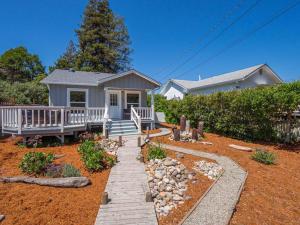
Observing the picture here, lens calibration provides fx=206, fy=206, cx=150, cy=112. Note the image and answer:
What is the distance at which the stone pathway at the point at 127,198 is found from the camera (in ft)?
14.6

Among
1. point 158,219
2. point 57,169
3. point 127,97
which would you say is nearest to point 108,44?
point 127,97

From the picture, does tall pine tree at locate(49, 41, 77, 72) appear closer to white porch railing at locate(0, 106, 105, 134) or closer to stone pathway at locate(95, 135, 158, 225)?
white porch railing at locate(0, 106, 105, 134)

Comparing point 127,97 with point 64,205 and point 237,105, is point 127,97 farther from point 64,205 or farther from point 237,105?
point 64,205

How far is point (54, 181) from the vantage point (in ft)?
19.5

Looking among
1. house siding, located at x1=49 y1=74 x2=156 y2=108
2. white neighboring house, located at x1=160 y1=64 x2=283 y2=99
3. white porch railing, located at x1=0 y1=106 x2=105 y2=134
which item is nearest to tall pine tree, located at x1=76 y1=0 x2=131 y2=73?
white neighboring house, located at x1=160 y1=64 x2=283 y2=99

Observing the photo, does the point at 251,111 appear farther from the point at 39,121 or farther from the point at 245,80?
the point at 39,121

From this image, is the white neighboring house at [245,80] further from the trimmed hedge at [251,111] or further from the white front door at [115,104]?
the white front door at [115,104]

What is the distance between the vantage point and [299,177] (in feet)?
23.4

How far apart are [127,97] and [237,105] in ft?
26.7

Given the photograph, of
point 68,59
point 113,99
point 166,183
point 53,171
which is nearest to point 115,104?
point 113,99

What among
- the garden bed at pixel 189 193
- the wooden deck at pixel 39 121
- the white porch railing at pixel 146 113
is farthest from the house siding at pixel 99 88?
the garden bed at pixel 189 193

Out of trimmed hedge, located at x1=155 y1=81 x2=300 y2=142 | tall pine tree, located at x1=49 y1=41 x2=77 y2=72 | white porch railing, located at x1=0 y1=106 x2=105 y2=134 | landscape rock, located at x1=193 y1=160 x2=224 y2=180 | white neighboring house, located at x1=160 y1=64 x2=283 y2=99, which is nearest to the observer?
landscape rock, located at x1=193 y1=160 x2=224 y2=180

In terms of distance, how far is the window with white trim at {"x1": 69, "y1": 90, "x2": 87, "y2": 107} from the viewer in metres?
14.5

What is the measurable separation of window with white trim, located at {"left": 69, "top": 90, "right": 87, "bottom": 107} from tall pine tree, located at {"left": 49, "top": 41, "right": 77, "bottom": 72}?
23288 millimetres
